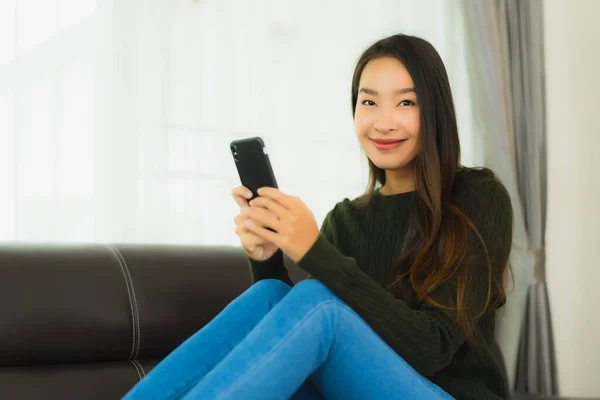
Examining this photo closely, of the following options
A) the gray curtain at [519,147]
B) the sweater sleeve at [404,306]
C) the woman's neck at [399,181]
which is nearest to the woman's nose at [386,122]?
the woman's neck at [399,181]

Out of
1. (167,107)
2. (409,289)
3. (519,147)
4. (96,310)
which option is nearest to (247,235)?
(409,289)

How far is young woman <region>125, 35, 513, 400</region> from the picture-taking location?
1.23m

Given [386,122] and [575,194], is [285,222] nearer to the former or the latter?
[386,122]

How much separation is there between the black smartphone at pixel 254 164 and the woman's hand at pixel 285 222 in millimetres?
70

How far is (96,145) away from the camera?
7.94 ft

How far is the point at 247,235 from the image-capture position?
4.77ft

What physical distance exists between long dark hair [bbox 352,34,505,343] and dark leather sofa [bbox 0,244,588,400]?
536 mm

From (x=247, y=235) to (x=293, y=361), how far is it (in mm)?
318

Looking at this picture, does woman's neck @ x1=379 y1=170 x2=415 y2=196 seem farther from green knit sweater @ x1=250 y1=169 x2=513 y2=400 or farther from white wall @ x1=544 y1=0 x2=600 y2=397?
white wall @ x1=544 y1=0 x2=600 y2=397

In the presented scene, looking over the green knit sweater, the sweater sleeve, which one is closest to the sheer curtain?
the green knit sweater

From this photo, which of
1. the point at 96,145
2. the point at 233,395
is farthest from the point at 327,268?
the point at 96,145

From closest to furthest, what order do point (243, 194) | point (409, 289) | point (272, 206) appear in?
point (272, 206), point (243, 194), point (409, 289)

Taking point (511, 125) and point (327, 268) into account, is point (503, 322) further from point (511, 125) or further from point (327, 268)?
point (327, 268)

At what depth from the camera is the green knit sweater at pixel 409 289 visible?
130 centimetres
